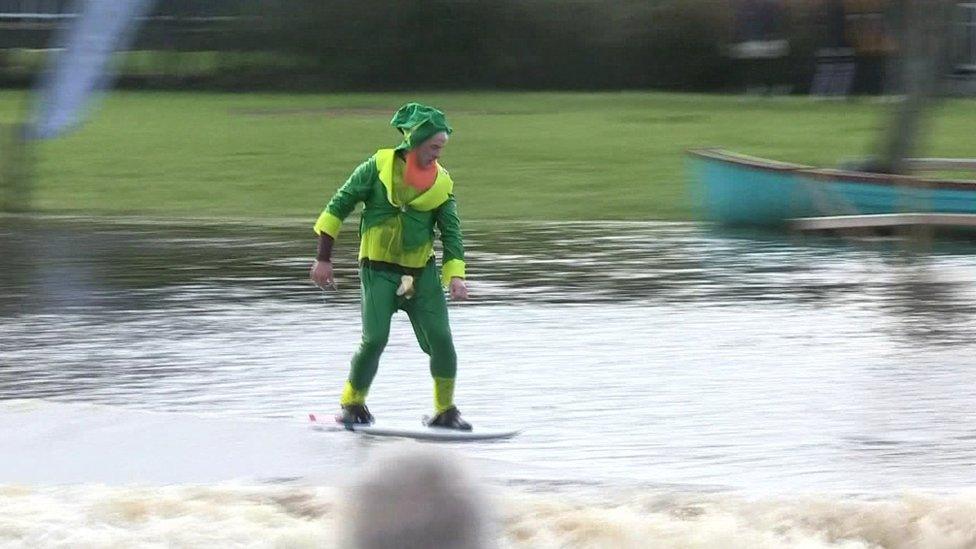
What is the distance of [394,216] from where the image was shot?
804 centimetres

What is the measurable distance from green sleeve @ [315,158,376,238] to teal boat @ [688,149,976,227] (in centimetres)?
1016

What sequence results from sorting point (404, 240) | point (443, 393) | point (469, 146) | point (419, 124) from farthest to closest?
point (469, 146) → point (443, 393) → point (404, 240) → point (419, 124)

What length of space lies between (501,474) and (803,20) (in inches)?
1190

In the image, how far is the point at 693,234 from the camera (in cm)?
1858

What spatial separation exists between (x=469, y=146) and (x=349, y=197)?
18.9m

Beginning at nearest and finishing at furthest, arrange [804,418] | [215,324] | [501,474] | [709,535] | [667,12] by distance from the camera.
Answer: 1. [709,535]
2. [501,474]
3. [804,418]
4. [215,324]
5. [667,12]

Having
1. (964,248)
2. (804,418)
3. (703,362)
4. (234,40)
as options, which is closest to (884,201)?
(964,248)

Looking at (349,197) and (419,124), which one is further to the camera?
(349,197)

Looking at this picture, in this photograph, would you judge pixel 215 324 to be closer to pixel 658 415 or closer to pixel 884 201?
pixel 658 415

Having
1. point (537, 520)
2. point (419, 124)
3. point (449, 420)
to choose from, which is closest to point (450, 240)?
point (419, 124)

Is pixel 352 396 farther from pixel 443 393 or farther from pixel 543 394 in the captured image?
pixel 543 394

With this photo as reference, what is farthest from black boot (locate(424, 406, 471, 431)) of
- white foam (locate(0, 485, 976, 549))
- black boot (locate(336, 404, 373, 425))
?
white foam (locate(0, 485, 976, 549))

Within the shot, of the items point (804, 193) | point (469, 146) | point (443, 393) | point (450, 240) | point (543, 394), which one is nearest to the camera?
point (450, 240)

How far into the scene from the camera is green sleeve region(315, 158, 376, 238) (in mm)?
8055
